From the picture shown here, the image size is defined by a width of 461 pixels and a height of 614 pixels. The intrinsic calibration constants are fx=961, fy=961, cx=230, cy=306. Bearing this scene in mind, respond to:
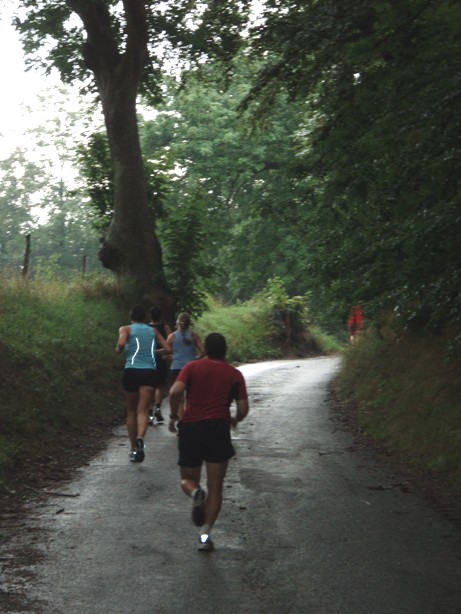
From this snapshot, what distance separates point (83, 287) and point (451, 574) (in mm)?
18916

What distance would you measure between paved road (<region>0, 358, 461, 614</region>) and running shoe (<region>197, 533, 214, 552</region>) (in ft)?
0.24

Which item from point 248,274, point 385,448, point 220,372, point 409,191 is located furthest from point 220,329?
point 220,372

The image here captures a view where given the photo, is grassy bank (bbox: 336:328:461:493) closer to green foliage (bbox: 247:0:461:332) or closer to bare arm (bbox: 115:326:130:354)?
green foliage (bbox: 247:0:461:332)

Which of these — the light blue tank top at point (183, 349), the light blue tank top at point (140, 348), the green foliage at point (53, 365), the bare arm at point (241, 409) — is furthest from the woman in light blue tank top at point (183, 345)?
the bare arm at point (241, 409)

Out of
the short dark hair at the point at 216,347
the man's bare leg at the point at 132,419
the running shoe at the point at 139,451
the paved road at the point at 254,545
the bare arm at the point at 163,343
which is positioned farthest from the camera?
the bare arm at the point at 163,343

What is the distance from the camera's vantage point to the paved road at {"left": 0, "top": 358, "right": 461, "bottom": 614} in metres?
6.54

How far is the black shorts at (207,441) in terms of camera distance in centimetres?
818

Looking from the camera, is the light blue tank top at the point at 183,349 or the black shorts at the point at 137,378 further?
the light blue tank top at the point at 183,349

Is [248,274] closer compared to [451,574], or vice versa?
[451,574]

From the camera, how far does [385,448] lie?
14.2 m

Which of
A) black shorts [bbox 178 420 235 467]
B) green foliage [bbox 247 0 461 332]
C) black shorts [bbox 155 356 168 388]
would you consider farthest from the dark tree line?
black shorts [bbox 178 420 235 467]

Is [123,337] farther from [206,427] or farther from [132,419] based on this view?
[206,427]

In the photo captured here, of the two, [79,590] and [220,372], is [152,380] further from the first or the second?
[79,590]

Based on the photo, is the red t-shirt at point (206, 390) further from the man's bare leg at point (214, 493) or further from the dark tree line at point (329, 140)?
the dark tree line at point (329, 140)
